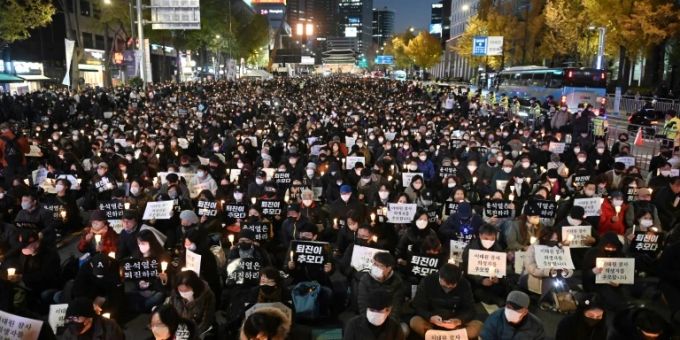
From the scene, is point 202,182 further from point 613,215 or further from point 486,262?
point 613,215

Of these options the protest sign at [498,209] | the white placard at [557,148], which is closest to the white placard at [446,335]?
the protest sign at [498,209]

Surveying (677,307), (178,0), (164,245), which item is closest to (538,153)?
(677,307)

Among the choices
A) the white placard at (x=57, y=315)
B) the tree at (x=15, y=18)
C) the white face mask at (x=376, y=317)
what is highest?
the tree at (x=15, y=18)

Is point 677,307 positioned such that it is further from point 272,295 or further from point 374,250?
point 272,295

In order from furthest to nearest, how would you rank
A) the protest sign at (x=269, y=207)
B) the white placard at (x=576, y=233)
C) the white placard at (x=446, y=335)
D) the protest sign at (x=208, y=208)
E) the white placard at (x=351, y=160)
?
1. the white placard at (x=351, y=160)
2. the protest sign at (x=269, y=207)
3. the protest sign at (x=208, y=208)
4. the white placard at (x=576, y=233)
5. the white placard at (x=446, y=335)

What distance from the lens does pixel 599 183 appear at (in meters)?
11.9

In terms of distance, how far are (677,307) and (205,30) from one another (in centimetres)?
5497

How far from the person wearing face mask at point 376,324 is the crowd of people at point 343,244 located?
2 centimetres

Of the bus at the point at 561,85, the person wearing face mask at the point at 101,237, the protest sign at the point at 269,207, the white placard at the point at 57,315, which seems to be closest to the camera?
the white placard at the point at 57,315

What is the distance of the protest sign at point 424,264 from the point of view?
7629mm

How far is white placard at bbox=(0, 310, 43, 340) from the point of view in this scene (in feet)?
17.3

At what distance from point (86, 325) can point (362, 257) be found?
11.5 feet

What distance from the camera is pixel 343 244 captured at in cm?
913

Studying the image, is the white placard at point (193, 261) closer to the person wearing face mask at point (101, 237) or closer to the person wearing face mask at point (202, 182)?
the person wearing face mask at point (101, 237)
